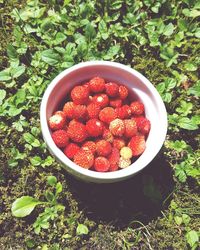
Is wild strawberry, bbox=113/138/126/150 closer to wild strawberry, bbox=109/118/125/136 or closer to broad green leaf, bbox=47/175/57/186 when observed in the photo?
wild strawberry, bbox=109/118/125/136

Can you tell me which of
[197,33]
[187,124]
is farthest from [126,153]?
[197,33]

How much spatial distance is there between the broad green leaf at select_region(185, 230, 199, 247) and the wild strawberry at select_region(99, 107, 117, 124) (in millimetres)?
494

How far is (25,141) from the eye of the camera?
1720 millimetres

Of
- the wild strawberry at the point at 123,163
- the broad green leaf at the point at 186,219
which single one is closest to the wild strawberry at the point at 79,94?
the wild strawberry at the point at 123,163

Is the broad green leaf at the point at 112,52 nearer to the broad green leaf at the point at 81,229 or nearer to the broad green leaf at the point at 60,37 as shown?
the broad green leaf at the point at 60,37

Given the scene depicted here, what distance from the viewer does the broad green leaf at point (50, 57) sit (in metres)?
1.75

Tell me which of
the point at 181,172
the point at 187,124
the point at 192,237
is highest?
the point at 187,124

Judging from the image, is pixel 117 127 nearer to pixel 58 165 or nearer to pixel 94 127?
pixel 94 127

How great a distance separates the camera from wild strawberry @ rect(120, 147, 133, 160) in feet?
4.94

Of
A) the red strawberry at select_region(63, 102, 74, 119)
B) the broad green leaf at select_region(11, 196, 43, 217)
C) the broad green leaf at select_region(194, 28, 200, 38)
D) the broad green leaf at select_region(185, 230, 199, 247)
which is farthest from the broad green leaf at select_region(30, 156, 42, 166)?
the broad green leaf at select_region(194, 28, 200, 38)

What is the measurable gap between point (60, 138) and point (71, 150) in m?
0.05

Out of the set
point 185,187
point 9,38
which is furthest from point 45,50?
point 185,187

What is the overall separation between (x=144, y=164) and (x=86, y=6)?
72 centimetres

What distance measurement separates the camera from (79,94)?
151 centimetres
